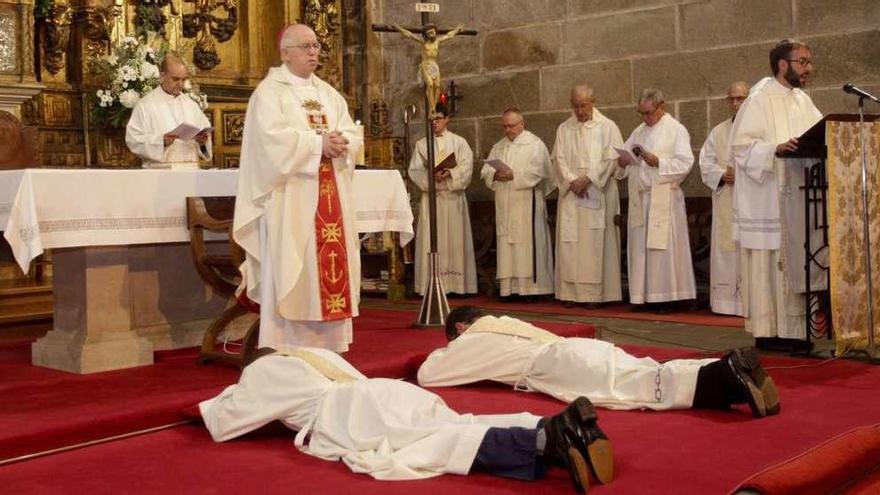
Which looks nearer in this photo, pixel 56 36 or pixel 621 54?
pixel 56 36

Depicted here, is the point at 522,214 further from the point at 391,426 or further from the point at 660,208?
the point at 391,426

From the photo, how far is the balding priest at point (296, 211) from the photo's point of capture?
6191 millimetres

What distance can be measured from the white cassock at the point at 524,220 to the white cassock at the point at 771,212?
404 cm

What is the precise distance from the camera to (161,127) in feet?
Result: 28.7

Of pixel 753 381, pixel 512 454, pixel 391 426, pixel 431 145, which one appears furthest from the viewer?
pixel 431 145

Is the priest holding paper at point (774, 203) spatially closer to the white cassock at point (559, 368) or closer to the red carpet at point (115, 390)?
the red carpet at point (115, 390)

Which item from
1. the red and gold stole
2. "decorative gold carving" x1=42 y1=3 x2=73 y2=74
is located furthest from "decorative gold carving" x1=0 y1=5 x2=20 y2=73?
the red and gold stole

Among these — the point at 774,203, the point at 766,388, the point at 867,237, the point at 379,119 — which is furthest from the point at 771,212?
the point at 379,119

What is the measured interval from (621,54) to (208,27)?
13.8 ft

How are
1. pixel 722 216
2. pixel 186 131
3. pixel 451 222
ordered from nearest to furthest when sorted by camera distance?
1. pixel 186 131
2. pixel 722 216
3. pixel 451 222

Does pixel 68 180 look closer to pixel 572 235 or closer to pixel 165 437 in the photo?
pixel 165 437

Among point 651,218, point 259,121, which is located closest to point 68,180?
point 259,121

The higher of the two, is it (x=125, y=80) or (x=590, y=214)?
(x=125, y=80)

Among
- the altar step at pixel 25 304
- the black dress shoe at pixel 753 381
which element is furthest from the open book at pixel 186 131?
the black dress shoe at pixel 753 381
